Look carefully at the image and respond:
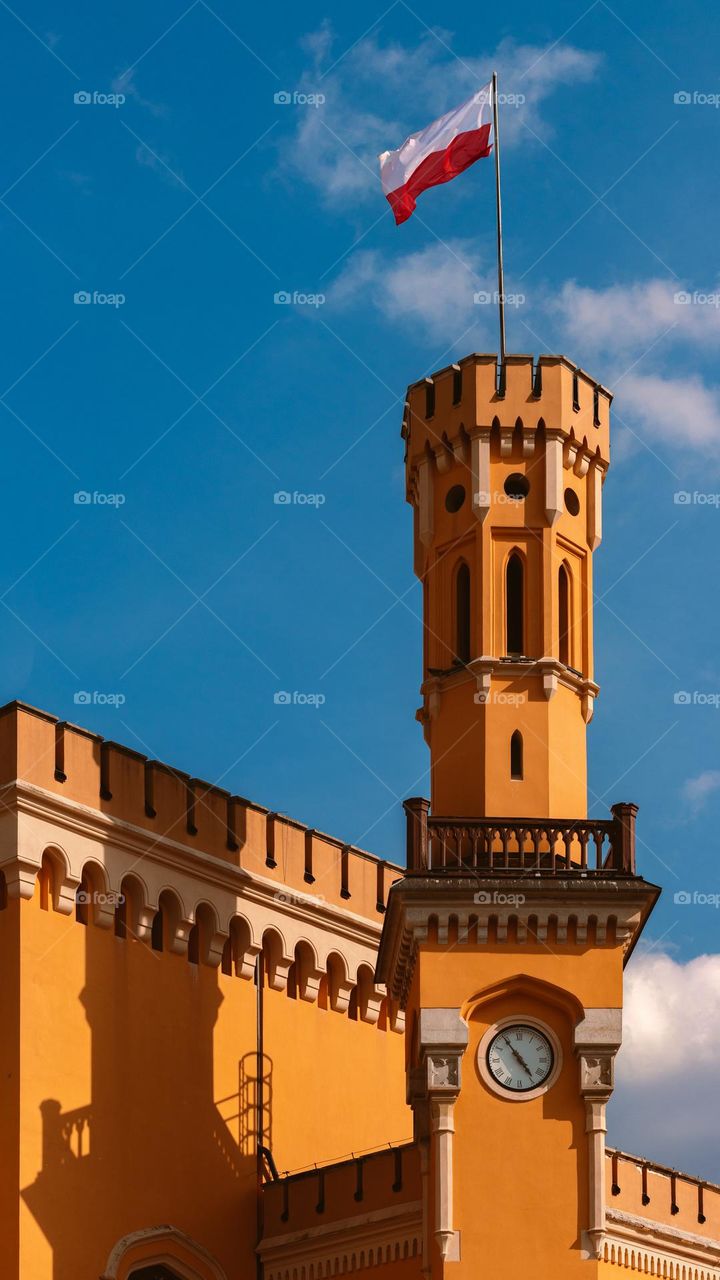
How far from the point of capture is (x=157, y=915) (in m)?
42.7

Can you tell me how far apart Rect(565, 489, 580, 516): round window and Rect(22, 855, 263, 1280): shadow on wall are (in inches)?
364

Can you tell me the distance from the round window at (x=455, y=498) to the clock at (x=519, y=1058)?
8.20 metres

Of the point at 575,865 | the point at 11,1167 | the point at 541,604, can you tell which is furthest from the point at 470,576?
the point at 11,1167

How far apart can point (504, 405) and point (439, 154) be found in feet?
14.1

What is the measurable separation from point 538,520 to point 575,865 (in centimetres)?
546


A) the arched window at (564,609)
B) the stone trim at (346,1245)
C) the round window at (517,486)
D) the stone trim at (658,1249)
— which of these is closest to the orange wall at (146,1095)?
the stone trim at (346,1245)

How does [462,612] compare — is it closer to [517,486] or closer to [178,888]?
[517,486]

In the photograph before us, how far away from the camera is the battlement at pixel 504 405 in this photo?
41.2 metres

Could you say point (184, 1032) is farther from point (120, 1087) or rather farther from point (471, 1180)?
point (471, 1180)

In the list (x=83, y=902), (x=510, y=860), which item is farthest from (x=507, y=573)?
(x=83, y=902)

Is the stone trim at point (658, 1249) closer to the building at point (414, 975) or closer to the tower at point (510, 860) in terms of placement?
the building at point (414, 975)

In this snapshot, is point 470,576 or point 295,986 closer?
point 470,576

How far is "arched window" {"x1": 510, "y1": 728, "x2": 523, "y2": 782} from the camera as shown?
3938 centimetres

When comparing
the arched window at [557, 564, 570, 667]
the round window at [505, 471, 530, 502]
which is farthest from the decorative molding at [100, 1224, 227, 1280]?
the round window at [505, 471, 530, 502]
